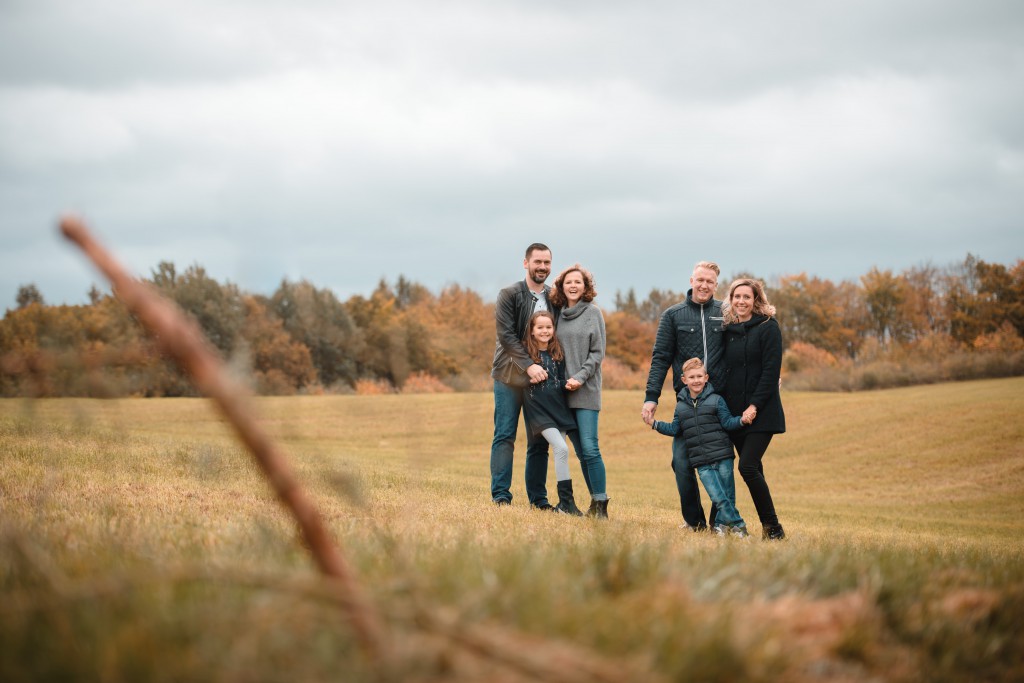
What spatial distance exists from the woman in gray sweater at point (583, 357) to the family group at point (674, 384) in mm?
14

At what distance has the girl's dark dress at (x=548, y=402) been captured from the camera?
9.74m

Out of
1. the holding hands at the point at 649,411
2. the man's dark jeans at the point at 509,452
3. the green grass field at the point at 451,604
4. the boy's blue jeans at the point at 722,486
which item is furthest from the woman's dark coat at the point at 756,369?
the green grass field at the point at 451,604

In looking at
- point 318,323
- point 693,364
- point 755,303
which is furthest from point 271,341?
point 755,303

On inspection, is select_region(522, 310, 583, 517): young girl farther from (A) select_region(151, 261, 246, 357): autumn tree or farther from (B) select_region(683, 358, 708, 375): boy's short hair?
(A) select_region(151, 261, 246, 357): autumn tree

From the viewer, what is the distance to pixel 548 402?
978 centimetres

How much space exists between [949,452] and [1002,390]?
44.0ft

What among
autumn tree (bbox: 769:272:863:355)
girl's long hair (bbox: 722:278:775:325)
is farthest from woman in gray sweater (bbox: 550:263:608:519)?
autumn tree (bbox: 769:272:863:355)

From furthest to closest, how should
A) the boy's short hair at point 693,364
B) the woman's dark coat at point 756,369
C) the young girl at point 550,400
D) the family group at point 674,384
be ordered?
1. the young girl at point 550,400
2. the boy's short hair at point 693,364
3. the family group at point 674,384
4. the woman's dark coat at point 756,369

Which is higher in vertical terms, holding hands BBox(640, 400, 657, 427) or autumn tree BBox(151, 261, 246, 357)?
autumn tree BBox(151, 261, 246, 357)

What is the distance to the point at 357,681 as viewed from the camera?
202 cm

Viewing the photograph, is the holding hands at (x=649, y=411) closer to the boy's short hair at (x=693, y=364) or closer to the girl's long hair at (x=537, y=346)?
the boy's short hair at (x=693, y=364)

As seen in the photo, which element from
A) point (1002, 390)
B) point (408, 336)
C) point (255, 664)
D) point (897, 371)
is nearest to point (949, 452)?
point (1002, 390)

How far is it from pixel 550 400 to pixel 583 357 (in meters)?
0.72

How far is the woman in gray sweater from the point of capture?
9.73m
